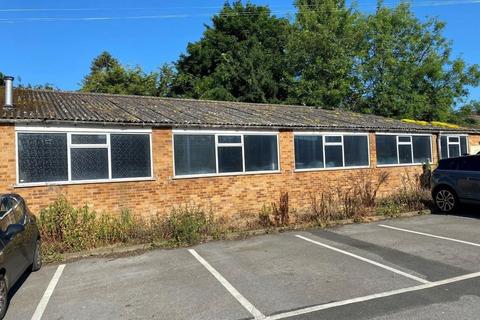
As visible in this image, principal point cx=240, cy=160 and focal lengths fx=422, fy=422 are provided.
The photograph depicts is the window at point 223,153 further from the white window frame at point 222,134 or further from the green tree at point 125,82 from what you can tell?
the green tree at point 125,82

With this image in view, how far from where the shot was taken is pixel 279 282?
241 inches

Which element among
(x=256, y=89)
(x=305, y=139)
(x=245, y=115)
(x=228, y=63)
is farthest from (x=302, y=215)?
(x=228, y=63)

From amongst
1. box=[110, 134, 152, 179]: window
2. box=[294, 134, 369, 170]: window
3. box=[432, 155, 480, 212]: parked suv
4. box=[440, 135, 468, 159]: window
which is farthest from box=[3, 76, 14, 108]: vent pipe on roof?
box=[440, 135, 468, 159]: window

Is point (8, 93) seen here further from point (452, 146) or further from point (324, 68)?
point (324, 68)

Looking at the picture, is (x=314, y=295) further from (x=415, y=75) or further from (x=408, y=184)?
(x=415, y=75)

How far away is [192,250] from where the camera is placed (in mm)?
8523

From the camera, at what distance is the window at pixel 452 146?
18.6 m

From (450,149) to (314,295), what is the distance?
16.1 meters

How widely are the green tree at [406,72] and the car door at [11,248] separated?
25154 mm

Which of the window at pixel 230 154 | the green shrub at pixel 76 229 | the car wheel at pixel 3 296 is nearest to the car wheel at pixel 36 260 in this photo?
the green shrub at pixel 76 229

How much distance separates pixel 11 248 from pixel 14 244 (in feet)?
0.56

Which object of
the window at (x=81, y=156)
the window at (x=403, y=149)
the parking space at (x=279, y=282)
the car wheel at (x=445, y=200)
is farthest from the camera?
the window at (x=403, y=149)

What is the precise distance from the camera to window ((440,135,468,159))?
61.1 feet

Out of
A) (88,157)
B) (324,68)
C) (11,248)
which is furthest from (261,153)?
(324,68)
